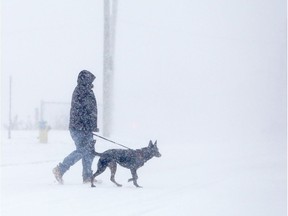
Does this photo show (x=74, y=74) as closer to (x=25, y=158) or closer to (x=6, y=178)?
(x=25, y=158)

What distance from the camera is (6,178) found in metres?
10.1

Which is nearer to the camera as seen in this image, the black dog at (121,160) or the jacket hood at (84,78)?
the black dog at (121,160)

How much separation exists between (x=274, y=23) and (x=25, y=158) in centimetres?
4389

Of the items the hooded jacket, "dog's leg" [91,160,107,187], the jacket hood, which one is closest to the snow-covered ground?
"dog's leg" [91,160,107,187]

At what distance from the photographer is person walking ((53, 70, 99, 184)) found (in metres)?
9.27

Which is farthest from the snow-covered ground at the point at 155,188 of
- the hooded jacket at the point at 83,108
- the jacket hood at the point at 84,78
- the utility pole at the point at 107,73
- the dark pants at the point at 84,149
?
the utility pole at the point at 107,73

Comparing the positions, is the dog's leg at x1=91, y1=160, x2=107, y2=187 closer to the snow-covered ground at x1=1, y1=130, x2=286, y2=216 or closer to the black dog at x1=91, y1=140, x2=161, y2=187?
the black dog at x1=91, y1=140, x2=161, y2=187

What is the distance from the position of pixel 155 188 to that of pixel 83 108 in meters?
1.81

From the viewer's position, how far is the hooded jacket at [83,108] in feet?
30.7

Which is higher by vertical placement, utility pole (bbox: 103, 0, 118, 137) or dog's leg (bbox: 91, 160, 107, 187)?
utility pole (bbox: 103, 0, 118, 137)

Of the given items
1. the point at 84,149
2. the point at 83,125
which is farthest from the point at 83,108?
the point at 84,149

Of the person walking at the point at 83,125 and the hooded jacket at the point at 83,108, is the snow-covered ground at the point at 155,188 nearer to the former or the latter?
the person walking at the point at 83,125

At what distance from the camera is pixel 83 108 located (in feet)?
30.8

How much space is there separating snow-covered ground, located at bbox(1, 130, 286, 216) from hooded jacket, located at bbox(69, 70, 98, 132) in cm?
100
